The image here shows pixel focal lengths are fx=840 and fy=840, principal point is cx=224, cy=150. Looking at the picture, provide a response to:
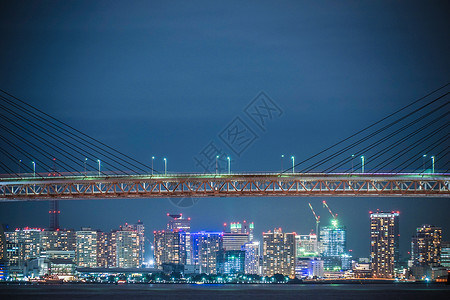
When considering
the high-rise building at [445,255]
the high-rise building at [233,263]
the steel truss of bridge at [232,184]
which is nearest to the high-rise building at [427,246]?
the high-rise building at [445,255]

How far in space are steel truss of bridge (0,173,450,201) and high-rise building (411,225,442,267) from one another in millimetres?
102772

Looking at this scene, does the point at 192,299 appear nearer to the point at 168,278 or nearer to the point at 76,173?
the point at 76,173

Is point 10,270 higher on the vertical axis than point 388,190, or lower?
lower

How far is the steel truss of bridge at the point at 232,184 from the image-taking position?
8650cm

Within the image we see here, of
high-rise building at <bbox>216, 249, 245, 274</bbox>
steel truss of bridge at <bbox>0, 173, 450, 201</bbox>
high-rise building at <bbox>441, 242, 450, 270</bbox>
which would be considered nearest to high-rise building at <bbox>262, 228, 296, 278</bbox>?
high-rise building at <bbox>216, 249, 245, 274</bbox>

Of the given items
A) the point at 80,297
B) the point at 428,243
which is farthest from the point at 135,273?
the point at 80,297

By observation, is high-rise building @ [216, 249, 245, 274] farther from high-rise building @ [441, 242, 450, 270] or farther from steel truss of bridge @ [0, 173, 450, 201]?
steel truss of bridge @ [0, 173, 450, 201]

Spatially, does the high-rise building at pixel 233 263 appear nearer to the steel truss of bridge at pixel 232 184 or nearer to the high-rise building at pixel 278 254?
Answer: the high-rise building at pixel 278 254

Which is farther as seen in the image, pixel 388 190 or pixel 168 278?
pixel 168 278

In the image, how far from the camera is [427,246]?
7554 inches

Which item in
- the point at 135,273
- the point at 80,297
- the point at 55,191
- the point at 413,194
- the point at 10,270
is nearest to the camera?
the point at 413,194

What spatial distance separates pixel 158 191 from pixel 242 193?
29.2ft

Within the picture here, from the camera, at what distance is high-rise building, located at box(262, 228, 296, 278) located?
18802 cm

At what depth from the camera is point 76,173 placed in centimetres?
9038
